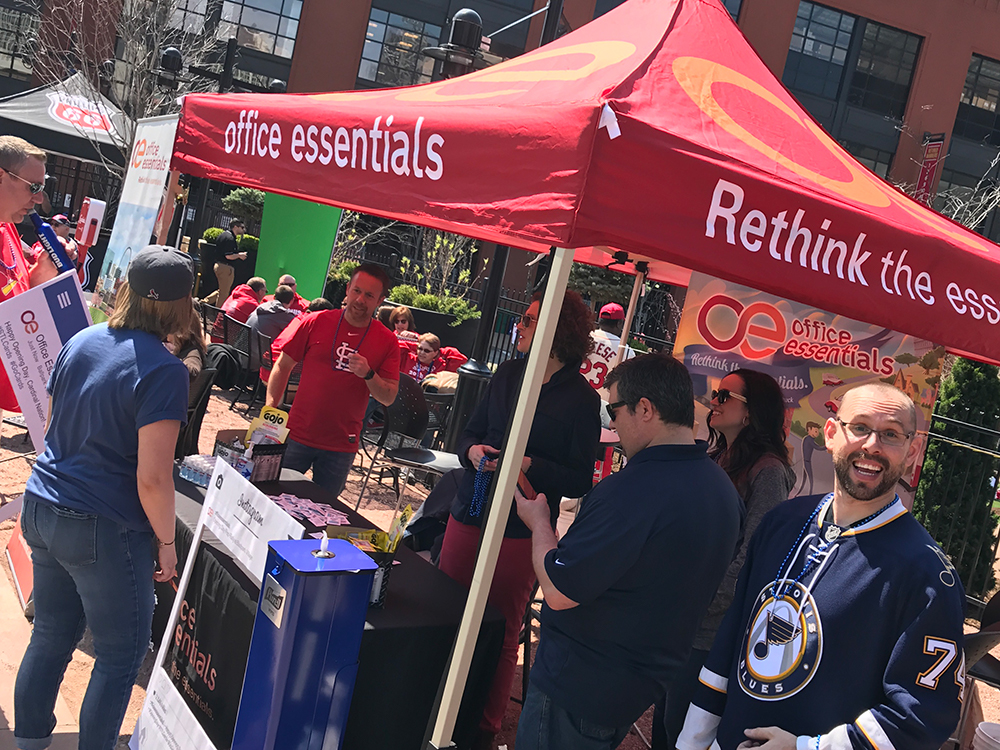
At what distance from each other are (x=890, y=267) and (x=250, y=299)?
30.0 ft

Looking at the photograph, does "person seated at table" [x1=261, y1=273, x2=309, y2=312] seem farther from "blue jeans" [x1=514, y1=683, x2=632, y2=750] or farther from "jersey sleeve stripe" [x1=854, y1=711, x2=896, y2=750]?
"jersey sleeve stripe" [x1=854, y1=711, x2=896, y2=750]

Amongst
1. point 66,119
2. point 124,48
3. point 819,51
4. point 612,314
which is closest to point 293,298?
point 612,314

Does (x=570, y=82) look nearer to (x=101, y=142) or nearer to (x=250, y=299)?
(x=250, y=299)

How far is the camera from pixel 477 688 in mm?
3225

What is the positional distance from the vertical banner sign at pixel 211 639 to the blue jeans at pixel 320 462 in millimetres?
1420

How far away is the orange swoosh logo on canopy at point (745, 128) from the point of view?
2.78 meters

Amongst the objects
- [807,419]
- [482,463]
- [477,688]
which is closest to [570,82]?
[482,463]

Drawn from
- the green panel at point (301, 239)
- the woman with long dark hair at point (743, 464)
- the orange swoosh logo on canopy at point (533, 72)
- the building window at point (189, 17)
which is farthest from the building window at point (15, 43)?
the woman with long dark hair at point (743, 464)

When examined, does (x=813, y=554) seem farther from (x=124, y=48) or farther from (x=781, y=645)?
(x=124, y=48)

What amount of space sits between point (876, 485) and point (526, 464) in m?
1.59

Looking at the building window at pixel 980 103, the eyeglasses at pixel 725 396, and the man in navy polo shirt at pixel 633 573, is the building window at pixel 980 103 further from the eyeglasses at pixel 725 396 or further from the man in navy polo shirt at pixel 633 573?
the man in navy polo shirt at pixel 633 573

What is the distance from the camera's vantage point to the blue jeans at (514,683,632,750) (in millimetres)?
2662

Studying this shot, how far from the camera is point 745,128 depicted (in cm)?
289

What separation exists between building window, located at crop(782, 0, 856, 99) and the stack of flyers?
92.8 ft
